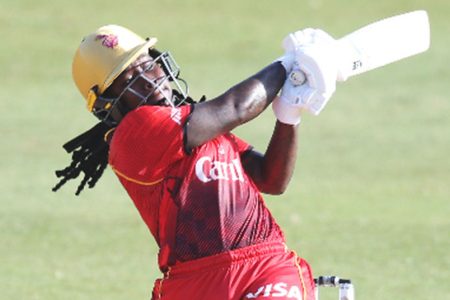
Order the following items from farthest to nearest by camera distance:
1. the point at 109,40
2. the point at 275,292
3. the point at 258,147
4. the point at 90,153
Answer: the point at 258,147
the point at 90,153
the point at 109,40
the point at 275,292

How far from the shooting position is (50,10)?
996 inches

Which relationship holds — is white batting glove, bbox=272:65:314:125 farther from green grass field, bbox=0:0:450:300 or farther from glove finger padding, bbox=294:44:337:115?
green grass field, bbox=0:0:450:300

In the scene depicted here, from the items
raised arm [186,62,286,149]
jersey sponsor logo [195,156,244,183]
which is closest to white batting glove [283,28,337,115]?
raised arm [186,62,286,149]

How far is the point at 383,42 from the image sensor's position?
6566mm

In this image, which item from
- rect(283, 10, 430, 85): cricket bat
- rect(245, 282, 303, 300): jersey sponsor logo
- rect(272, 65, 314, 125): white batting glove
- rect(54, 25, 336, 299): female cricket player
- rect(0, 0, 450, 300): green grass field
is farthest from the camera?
rect(0, 0, 450, 300): green grass field

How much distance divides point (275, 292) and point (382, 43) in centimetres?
143

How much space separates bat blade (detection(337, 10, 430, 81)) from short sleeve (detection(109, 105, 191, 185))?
0.88 metres

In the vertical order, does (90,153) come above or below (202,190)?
above

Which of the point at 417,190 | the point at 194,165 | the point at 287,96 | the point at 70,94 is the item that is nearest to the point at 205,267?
the point at 194,165

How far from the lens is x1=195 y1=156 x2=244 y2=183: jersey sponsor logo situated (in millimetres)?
6145

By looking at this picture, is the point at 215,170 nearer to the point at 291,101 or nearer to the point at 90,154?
the point at 291,101

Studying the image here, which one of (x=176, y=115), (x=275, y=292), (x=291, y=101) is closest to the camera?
(x=275, y=292)

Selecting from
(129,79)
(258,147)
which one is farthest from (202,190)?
(258,147)

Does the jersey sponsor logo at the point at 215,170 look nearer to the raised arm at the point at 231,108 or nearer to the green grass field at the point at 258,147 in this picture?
the raised arm at the point at 231,108
